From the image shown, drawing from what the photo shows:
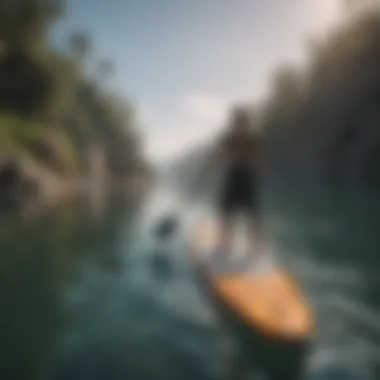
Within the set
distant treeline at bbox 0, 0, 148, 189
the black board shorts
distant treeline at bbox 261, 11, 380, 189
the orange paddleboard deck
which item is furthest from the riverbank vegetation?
distant treeline at bbox 261, 11, 380, 189

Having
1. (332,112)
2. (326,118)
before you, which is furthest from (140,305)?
(326,118)

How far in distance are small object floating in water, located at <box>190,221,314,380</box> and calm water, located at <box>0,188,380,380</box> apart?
0.22 meters

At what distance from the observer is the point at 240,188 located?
3398 mm

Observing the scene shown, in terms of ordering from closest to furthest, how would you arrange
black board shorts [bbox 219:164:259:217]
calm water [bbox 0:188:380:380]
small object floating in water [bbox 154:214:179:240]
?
1. calm water [bbox 0:188:380:380]
2. black board shorts [bbox 219:164:259:217]
3. small object floating in water [bbox 154:214:179:240]

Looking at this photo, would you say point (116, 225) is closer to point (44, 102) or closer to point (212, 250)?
point (44, 102)

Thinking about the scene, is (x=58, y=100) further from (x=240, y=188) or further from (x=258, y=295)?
(x=258, y=295)

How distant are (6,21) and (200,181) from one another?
5.61 meters

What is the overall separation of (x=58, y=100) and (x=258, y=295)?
388 centimetres

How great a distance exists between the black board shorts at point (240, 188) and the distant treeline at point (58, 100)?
31.2 inches

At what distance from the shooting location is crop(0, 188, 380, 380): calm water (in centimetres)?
295

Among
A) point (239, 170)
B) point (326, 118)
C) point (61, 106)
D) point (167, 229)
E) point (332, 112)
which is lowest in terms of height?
point (239, 170)

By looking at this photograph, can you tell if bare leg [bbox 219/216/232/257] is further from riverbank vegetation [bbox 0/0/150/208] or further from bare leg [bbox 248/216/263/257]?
riverbank vegetation [bbox 0/0/150/208]

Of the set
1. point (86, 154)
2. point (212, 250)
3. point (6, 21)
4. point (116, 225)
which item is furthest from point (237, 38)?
point (6, 21)

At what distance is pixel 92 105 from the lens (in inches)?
220
